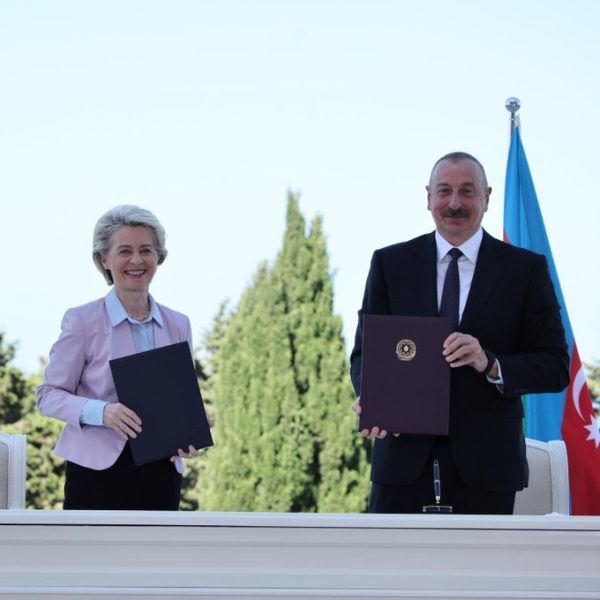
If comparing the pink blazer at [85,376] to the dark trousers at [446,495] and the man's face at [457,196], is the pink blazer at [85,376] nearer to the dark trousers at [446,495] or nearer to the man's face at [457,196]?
the dark trousers at [446,495]

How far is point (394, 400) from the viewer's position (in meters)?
2.75

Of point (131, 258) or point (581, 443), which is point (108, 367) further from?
point (581, 443)

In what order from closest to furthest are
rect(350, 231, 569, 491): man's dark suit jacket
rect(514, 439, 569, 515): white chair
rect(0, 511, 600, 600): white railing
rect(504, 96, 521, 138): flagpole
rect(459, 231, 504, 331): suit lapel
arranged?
rect(0, 511, 600, 600): white railing
rect(350, 231, 569, 491): man's dark suit jacket
rect(459, 231, 504, 331): suit lapel
rect(514, 439, 569, 515): white chair
rect(504, 96, 521, 138): flagpole

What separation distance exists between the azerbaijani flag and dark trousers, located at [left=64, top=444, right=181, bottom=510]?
2.26 metres

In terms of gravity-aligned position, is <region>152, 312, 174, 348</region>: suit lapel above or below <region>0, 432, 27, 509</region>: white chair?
above

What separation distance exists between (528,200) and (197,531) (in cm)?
408

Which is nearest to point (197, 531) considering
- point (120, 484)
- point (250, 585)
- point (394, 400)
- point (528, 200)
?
point (250, 585)

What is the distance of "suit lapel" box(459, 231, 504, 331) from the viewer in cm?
302

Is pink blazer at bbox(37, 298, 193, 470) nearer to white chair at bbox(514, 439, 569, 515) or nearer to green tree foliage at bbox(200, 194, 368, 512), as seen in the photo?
white chair at bbox(514, 439, 569, 515)

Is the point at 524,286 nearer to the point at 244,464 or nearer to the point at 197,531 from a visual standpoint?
the point at 197,531

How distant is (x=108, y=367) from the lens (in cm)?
327

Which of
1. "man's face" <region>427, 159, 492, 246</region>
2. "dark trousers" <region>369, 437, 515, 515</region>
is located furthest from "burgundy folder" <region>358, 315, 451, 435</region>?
"man's face" <region>427, 159, 492, 246</region>

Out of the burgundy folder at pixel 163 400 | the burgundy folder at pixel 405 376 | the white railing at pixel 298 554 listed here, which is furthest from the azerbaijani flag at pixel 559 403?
the white railing at pixel 298 554

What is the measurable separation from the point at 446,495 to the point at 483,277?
2.10 ft
